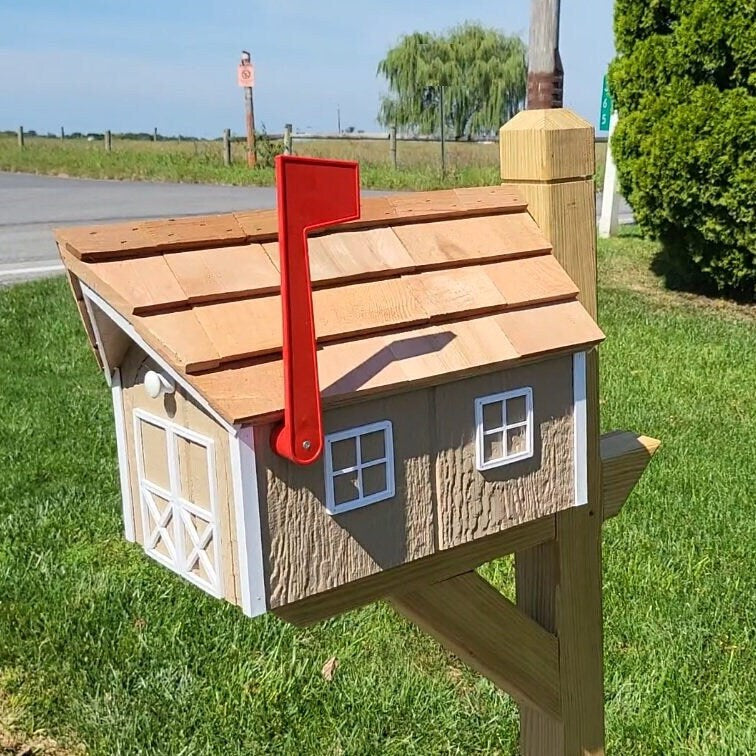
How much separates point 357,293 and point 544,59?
18.0 inches

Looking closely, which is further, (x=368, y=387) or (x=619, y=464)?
(x=619, y=464)

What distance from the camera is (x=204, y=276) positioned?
102 centimetres

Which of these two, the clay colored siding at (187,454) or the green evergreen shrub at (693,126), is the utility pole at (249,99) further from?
the clay colored siding at (187,454)

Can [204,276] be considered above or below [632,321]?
above

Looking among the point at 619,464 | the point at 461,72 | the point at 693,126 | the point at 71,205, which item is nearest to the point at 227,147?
the point at 71,205

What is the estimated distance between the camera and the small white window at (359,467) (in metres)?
1.07

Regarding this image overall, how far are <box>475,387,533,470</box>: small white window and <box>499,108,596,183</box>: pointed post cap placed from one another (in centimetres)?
31

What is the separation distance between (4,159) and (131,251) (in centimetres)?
2642

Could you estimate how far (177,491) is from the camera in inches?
45.0

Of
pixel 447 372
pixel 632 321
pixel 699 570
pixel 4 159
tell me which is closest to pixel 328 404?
pixel 447 372

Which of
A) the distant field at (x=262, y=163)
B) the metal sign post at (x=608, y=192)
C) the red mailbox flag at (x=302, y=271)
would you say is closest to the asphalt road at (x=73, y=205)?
the distant field at (x=262, y=163)

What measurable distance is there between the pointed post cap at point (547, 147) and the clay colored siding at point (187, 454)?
0.57 meters

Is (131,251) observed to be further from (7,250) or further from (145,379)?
(7,250)

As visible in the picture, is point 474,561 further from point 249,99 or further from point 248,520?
point 249,99
